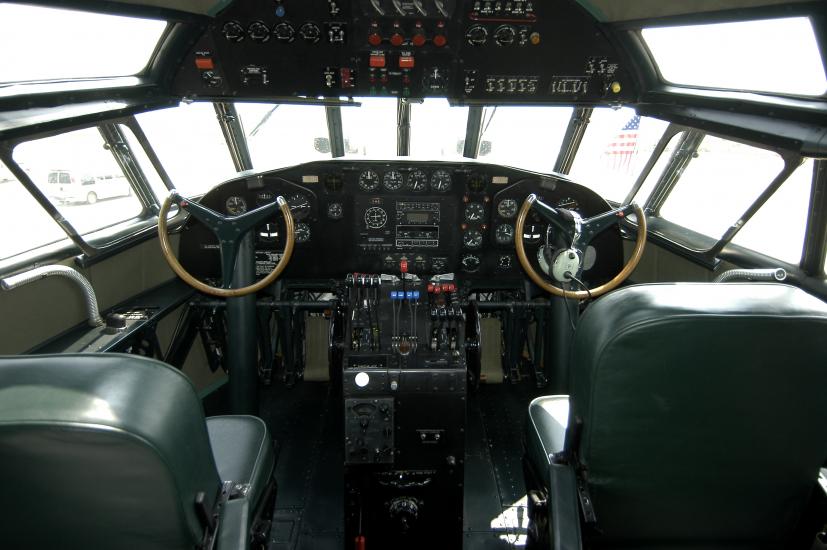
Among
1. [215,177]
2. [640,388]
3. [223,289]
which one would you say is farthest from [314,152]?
[640,388]

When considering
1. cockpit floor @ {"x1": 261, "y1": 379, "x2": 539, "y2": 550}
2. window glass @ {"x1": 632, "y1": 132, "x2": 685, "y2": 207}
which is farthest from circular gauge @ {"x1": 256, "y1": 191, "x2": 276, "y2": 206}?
window glass @ {"x1": 632, "y1": 132, "x2": 685, "y2": 207}

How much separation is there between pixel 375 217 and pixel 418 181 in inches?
13.9

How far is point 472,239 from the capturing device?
140 inches

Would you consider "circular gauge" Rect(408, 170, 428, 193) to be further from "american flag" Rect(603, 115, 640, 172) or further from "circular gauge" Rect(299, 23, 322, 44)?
"american flag" Rect(603, 115, 640, 172)

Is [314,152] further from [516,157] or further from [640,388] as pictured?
[640,388]

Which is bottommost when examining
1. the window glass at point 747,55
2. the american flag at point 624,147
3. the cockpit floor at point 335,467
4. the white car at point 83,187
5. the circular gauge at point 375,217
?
the cockpit floor at point 335,467

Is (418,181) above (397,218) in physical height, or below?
above

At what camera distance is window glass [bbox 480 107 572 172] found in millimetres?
4453

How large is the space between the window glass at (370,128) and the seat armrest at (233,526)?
3.51 meters

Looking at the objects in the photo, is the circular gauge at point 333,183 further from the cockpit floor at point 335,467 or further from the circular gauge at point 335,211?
the cockpit floor at point 335,467

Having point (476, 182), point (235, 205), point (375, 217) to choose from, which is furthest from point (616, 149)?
point (235, 205)

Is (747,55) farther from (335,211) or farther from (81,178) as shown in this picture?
(81,178)

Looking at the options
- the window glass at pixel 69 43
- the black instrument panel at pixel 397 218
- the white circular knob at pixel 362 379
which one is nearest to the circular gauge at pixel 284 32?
the window glass at pixel 69 43

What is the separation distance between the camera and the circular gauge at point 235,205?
11.1ft
